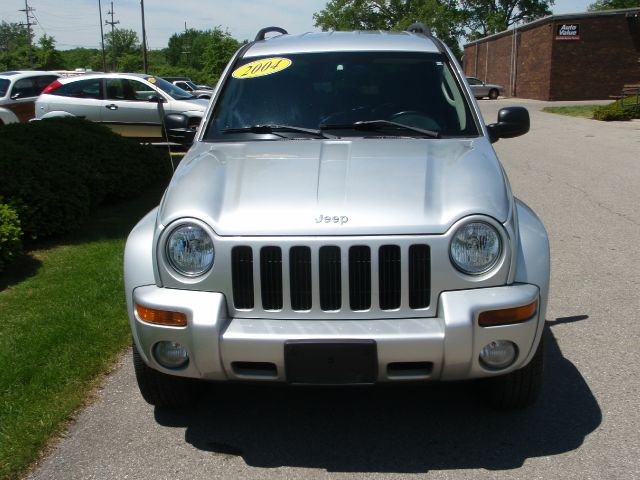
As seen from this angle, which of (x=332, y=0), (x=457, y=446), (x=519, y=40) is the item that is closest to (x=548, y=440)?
(x=457, y=446)

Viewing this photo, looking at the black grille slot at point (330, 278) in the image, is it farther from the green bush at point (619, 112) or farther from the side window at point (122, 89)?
the green bush at point (619, 112)

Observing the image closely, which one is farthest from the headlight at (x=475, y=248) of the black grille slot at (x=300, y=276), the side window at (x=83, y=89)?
the side window at (x=83, y=89)

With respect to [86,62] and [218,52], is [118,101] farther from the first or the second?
[86,62]

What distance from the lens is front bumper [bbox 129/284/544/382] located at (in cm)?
298

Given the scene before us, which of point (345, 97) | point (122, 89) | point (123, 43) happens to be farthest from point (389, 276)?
point (123, 43)

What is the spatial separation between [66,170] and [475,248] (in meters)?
5.95

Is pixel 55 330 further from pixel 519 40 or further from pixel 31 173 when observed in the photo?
pixel 519 40

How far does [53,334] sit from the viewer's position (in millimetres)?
4754

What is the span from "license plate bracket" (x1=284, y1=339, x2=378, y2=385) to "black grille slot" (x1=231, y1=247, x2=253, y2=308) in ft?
0.93

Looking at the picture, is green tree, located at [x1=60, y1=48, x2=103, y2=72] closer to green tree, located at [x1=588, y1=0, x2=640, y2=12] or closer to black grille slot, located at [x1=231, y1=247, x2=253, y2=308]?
green tree, located at [x1=588, y1=0, x2=640, y2=12]

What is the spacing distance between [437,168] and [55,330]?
9.22 ft

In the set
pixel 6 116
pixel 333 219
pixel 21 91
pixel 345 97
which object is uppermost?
pixel 345 97

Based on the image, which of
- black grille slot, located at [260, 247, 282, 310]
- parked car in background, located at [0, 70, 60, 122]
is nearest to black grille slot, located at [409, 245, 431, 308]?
black grille slot, located at [260, 247, 282, 310]

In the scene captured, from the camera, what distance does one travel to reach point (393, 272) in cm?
307
